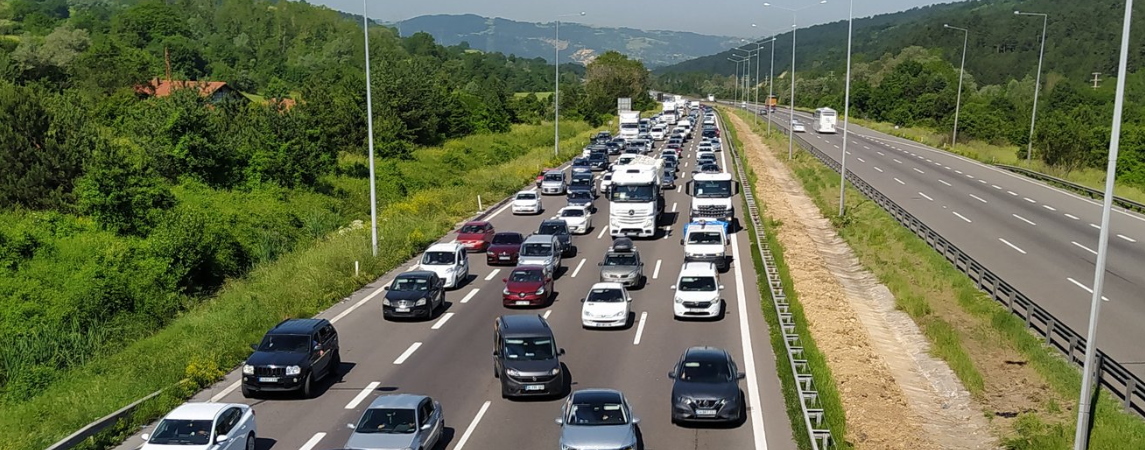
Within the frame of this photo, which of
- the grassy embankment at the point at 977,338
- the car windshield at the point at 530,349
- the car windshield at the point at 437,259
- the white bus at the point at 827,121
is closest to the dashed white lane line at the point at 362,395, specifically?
the car windshield at the point at 530,349

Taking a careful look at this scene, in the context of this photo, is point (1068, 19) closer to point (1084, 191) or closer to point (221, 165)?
point (1084, 191)

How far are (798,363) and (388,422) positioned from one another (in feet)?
34.8

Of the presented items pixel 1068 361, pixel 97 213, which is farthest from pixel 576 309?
pixel 97 213

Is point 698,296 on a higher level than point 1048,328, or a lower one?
lower

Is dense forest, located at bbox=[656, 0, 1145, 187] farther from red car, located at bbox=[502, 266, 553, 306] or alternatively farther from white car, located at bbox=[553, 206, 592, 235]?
red car, located at bbox=[502, 266, 553, 306]

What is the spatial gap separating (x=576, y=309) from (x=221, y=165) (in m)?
31.1

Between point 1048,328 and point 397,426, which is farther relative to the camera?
point 1048,328

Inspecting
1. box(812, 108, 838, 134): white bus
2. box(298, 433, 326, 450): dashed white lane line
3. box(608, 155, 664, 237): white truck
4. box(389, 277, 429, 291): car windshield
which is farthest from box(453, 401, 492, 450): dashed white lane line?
box(812, 108, 838, 134): white bus

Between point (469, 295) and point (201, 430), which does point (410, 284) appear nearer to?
point (469, 295)

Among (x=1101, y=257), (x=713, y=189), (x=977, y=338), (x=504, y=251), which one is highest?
(x=1101, y=257)

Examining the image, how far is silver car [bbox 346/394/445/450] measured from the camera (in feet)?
56.5

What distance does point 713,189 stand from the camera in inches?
1825

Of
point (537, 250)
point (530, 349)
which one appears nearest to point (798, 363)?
point (530, 349)

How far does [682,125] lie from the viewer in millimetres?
111812
